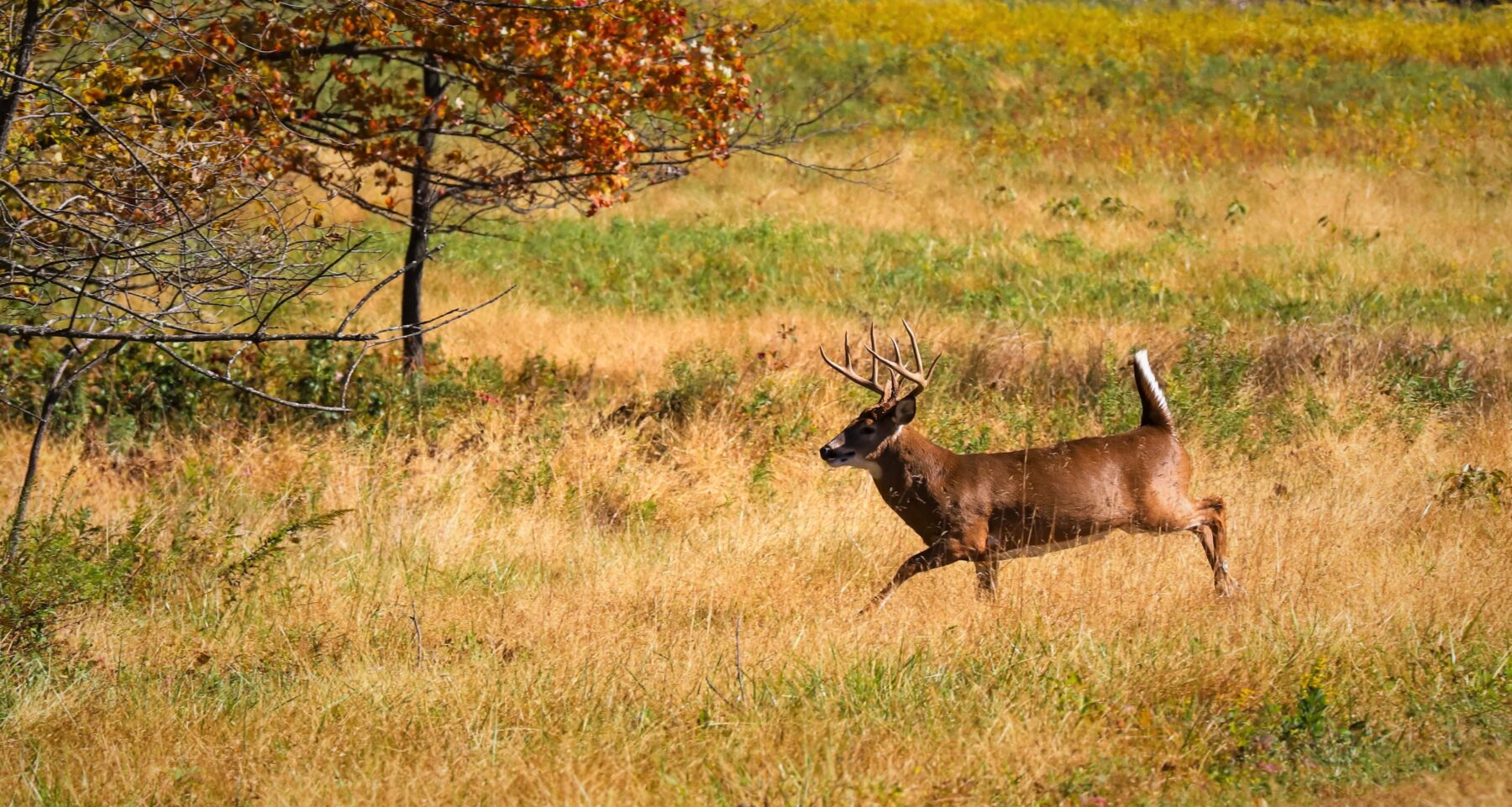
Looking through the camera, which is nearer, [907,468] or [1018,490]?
[1018,490]

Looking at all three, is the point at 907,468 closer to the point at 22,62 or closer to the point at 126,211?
the point at 126,211

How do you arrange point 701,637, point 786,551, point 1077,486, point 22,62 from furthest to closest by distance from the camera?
point 786,551 < point 1077,486 < point 701,637 < point 22,62

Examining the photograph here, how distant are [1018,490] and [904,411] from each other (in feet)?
2.25

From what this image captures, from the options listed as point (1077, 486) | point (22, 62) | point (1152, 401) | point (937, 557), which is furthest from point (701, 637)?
point (22, 62)

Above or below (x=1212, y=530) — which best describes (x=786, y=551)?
below

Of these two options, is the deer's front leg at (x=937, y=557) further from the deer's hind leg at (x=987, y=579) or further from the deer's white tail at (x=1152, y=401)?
the deer's white tail at (x=1152, y=401)

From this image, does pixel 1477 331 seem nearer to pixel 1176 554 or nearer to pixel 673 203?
pixel 1176 554

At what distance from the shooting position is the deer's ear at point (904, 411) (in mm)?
7691

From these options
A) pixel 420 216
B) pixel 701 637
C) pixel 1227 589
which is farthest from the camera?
pixel 420 216

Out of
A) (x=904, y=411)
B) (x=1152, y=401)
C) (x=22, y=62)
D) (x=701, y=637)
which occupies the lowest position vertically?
(x=701, y=637)

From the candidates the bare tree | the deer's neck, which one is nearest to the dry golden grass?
the deer's neck

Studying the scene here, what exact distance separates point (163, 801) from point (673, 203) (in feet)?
54.2

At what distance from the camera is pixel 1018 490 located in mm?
7484

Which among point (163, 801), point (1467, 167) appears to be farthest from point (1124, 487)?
point (1467, 167)
